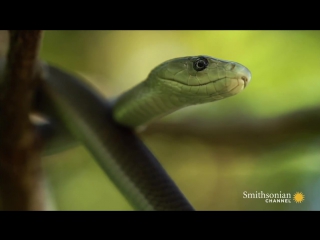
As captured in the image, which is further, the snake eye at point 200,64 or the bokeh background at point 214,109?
the bokeh background at point 214,109

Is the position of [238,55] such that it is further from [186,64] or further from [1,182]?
[1,182]

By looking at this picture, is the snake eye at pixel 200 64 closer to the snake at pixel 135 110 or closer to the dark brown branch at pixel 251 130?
the snake at pixel 135 110

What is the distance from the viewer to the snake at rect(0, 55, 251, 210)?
3.93 ft

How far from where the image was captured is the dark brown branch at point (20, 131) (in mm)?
1161

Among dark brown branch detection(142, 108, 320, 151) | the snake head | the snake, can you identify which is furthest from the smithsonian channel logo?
the snake head

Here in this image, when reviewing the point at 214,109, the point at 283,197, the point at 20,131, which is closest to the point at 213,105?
the point at 214,109

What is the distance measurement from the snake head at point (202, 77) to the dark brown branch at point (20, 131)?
15.2 inches

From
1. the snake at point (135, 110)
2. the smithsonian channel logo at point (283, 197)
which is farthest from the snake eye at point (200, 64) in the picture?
the smithsonian channel logo at point (283, 197)

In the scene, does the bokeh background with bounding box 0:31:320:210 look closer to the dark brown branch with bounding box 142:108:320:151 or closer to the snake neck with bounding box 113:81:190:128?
the dark brown branch with bounding box 142:108:320:151

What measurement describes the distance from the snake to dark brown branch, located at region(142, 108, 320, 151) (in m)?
0.27

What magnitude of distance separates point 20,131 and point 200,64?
61cm

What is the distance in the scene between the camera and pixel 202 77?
1.20 meters

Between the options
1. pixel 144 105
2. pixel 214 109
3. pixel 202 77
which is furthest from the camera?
pixel 214 109

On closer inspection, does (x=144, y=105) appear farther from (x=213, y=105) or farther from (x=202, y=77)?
(x=213, y=105)
